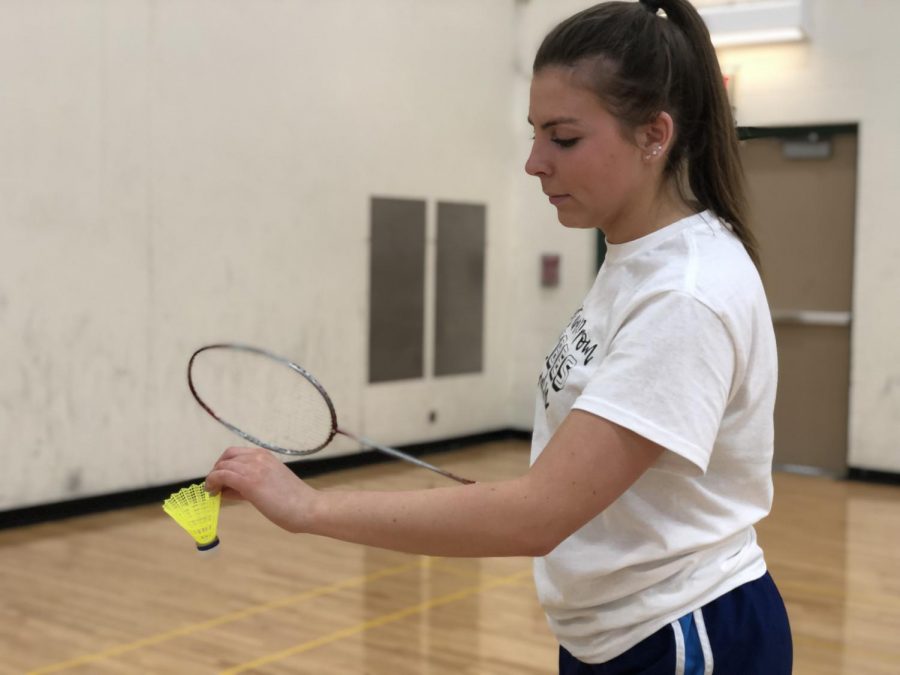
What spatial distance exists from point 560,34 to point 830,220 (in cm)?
719

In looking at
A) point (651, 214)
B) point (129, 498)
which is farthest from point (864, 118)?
point (651, 214)

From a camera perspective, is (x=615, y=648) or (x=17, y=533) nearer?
(x=615, y=648)

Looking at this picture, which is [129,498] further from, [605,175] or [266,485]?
[605,175]

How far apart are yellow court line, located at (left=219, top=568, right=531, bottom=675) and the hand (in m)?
2.60

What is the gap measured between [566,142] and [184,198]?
5612mm

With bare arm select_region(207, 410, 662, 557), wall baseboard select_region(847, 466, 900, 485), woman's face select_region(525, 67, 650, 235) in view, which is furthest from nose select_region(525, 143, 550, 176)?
wall baseboard select_region(847, 466, 900, 485)

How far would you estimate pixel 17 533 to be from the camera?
226 inches

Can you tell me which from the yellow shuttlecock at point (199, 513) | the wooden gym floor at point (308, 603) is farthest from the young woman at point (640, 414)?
the wooden gym floor at point (308, 603)

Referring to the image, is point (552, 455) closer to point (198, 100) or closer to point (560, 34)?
point (560, 34)

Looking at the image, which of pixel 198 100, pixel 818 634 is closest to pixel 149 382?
Result: pixel 198 100

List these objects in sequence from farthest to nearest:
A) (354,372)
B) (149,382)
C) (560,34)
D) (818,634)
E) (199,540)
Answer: (354,372) → (149,382) → (818,634) → (199,540) → (560,34)

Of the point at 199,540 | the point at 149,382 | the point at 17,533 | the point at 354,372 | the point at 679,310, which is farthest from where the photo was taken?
the point at 354,372

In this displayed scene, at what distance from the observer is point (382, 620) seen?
14.4 feet

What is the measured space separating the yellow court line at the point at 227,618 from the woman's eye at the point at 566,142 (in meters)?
3.17
